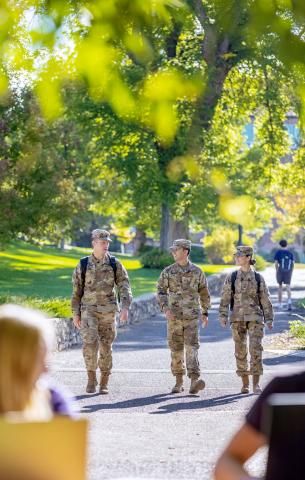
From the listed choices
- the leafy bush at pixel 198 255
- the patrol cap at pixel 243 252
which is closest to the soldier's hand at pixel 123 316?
the patrol cap at pixel 243 252

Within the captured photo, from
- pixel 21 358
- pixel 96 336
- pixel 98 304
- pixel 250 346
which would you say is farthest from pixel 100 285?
pixel 21 358

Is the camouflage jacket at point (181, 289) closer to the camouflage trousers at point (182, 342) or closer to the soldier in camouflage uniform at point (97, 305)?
the camouflage trousers at point (182, 342)

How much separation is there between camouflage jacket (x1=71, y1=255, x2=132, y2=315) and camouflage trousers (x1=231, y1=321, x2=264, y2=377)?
1467mm

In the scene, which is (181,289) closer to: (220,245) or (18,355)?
(18,355)

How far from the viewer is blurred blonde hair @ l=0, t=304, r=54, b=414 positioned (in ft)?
13.9

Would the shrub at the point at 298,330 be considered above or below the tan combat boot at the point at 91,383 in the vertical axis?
above

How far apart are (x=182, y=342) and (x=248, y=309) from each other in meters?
0.89

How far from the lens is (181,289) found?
16422mm

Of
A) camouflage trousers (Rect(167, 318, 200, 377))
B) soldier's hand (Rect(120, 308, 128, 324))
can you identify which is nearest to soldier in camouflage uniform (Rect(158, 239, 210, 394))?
camouflage trousers (Rect(167, 318, 200, 377))

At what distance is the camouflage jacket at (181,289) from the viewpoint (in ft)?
53.8

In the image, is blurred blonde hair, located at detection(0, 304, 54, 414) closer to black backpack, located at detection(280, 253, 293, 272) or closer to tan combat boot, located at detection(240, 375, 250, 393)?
tan combat boot, located at detection(240, 375, 250, 393)

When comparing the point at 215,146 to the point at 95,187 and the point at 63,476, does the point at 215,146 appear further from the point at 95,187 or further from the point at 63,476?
the point at 63,476

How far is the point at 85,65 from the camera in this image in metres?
8.52

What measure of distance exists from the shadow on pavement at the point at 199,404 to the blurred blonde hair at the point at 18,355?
972cm
